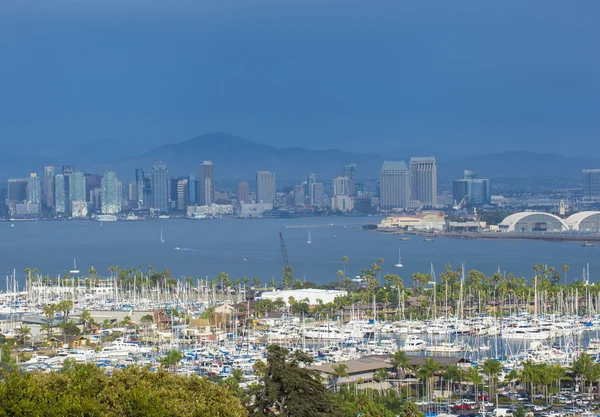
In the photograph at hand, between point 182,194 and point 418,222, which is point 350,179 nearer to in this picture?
point 182,194

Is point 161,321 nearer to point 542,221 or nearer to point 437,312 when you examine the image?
point 437,312

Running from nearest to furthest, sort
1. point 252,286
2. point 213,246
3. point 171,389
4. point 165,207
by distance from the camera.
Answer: point 171,389, point 252,286, point 213,246, point 165,207

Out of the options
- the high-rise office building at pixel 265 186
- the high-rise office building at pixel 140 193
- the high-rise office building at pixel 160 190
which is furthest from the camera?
the high-rise office building at pixel 140 193

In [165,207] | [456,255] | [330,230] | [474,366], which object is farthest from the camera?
[165,207]

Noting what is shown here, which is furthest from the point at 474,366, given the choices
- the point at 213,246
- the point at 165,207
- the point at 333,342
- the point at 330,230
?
the point at 165,207

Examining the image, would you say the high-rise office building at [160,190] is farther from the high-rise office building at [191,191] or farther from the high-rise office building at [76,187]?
the high-rise office building at [76,187]

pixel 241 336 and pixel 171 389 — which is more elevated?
pixel 171 389

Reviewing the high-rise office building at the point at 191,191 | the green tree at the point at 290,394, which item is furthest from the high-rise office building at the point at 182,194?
the green tree at the point at 290,394
